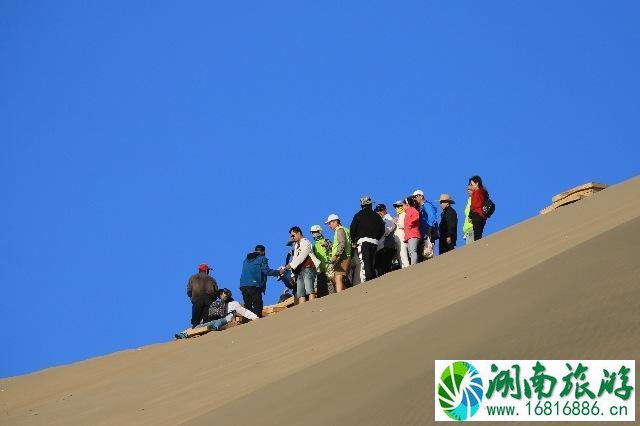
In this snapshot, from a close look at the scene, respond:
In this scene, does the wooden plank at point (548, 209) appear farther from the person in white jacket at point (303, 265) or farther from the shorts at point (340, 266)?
the person in white jacket at point (303, 265)

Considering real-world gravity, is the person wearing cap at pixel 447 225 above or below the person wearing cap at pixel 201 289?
above

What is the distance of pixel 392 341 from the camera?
1328cm

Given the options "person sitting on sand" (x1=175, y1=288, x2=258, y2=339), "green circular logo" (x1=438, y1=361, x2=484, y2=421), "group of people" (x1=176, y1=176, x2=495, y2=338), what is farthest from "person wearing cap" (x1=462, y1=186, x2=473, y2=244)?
"green circular logo" (x1=438, y1=361, x2=484, y2=421)

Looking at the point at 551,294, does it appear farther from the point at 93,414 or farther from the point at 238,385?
the point at 93,414

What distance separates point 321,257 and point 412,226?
1.34 meters

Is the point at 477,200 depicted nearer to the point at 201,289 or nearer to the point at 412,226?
the point at 412,226

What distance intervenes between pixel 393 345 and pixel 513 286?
134cm

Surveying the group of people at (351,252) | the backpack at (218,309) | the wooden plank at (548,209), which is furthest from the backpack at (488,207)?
the backpack at (218,309)

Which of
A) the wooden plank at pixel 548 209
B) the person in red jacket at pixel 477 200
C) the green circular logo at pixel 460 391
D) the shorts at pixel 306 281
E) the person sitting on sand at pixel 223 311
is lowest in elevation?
the green circular logo at pixel 460 391

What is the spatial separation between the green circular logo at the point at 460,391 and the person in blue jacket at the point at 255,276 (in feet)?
32.1

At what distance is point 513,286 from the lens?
13609mm

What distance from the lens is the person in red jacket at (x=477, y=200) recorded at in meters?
19.5

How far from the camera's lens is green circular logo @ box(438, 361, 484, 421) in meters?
9.68

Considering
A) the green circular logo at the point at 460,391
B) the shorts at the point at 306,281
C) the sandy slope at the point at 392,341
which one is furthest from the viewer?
the shorts at the point at 306,281
